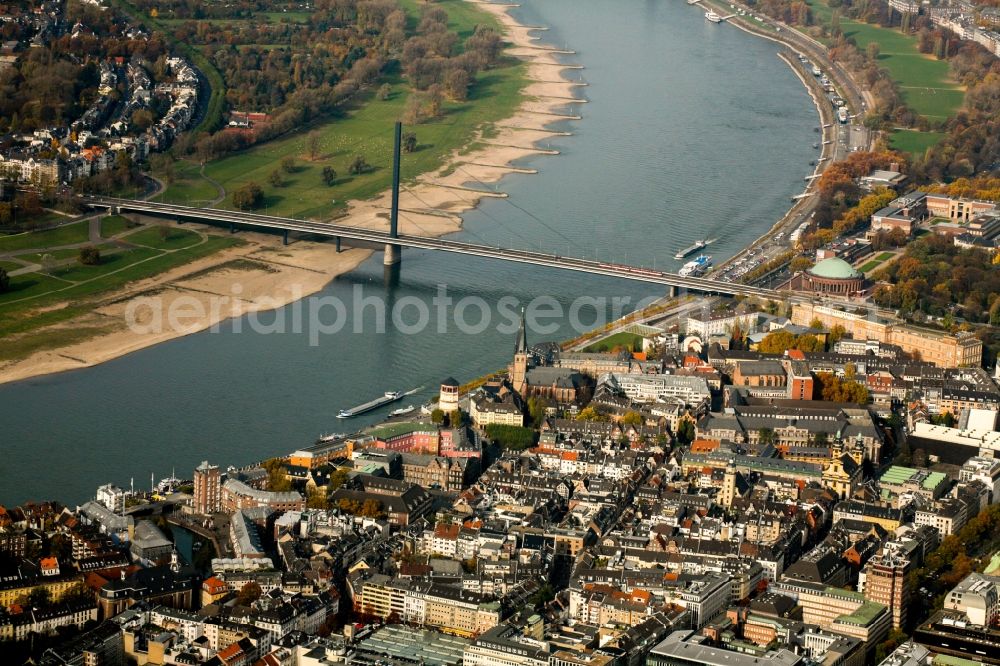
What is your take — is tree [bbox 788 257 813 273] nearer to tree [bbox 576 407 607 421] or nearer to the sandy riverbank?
the sandy riverbank

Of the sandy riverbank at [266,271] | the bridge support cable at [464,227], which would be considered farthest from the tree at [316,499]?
the bridge support cable at [464,227]

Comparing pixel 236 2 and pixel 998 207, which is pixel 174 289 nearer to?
pixel 998 207

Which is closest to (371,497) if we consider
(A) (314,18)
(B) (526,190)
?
(B) (526,190)

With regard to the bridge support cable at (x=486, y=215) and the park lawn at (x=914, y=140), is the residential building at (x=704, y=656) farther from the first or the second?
the park lawn at (x=914, y=140)

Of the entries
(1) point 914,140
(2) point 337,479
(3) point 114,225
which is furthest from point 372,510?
(1) point 914,140

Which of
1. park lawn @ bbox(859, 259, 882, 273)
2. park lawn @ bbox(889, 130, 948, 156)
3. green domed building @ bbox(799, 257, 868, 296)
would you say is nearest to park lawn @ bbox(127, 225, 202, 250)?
green domed building @ bbox(799, 257, 868, 296)

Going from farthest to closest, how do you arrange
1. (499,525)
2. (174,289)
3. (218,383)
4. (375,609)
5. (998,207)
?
(998,207), (174,289), (218,383), (499,525), (375,609)
